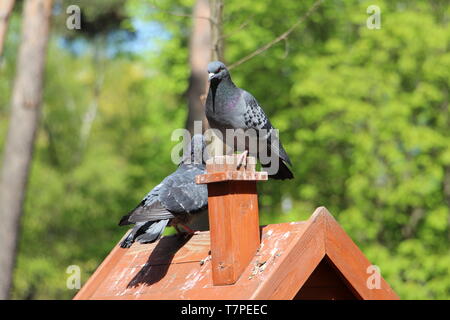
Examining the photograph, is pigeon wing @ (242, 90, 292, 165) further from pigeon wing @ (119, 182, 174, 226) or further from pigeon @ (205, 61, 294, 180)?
pigeon wing @ (119, 182, 174, 226)

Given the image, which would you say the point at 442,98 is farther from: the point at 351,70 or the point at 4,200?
the point at 4,200

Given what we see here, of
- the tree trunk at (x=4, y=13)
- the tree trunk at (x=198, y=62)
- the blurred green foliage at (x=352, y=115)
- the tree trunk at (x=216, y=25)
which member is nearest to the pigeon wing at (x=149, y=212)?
the tree trunk at (x=216, y=25)

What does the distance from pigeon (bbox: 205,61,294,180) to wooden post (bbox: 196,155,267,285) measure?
50.8 inches

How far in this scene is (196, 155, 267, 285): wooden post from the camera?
3.43 metres

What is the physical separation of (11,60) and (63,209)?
18.7 ft

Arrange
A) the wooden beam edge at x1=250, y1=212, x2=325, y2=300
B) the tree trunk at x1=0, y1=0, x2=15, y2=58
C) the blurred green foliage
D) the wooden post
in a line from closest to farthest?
the wooden beam edge at x1=250, y1=212, x2=325, y2=300, the wooden post, the tree trunk at x1=0, y1=0, x2=15, y2=58, the blurred green foliage

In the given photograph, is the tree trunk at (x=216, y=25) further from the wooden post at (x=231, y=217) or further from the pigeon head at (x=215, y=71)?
the wooden post at (x=231, y=217)

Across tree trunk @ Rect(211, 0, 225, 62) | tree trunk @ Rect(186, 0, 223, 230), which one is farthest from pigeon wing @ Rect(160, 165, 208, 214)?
tree trunk @ Rect(186, 0, 223, 230)

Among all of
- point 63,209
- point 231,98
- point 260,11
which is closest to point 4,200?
point 260,11

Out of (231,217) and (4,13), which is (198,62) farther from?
(231,217)

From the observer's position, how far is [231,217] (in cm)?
343

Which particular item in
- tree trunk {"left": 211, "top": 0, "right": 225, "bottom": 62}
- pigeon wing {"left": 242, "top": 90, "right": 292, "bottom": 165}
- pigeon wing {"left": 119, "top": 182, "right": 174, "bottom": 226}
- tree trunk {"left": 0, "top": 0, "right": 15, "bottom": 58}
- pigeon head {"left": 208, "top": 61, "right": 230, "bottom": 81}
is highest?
tree trunk {"left": 0, "top": 0, "right": 15, "bottom": 58}

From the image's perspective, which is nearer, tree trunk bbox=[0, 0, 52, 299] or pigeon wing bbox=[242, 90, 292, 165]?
pigeon wing bbox=[242, 90, 292, 165]
